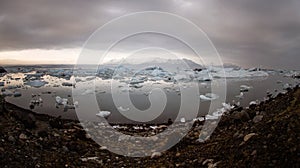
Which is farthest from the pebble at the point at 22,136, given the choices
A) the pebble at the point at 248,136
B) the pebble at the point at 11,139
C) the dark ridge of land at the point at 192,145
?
the pebble at the point at 248,136

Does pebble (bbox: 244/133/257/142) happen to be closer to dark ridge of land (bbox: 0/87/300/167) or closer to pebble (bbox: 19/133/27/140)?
dark ridge of land (bbox: 0/87/300/167)

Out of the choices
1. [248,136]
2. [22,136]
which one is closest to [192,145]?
[248,136]

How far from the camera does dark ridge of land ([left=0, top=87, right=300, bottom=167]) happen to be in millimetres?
3803

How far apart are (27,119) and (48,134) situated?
0.57m

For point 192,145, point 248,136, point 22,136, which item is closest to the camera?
point 248,136

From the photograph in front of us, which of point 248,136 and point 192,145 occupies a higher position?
point 248,136

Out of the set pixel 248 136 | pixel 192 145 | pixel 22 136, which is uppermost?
pixel 248 136

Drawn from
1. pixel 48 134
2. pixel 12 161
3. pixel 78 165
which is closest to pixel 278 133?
pixel 78 165

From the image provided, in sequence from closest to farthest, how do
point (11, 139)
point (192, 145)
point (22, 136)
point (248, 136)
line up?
point (248, 136), point (11, 139), point (22, 136), point (192, 145)

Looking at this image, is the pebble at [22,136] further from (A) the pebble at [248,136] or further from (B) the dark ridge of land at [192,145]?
(A) the pebble at [248,136]

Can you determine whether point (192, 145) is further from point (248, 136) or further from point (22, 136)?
point (22, 136)

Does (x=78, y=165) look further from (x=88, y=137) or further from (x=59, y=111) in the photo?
(x=59, y=111)

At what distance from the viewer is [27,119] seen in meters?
6.83

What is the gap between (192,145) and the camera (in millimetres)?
6090
